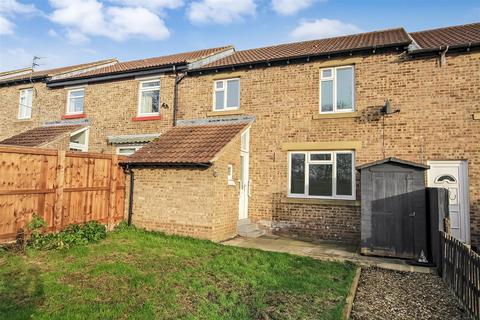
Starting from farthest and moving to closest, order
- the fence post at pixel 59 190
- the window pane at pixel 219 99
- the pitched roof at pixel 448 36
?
the window pane at pixel 219 99 → the pitched roof at pixel 448 36 → the fence post at pixel 59 190

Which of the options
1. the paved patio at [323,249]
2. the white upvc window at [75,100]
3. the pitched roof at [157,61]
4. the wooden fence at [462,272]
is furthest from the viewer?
the white upvc window at [75,100]

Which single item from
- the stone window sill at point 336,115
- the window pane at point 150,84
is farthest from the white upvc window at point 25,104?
the stone window sill at point 336,115

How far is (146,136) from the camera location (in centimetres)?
1378

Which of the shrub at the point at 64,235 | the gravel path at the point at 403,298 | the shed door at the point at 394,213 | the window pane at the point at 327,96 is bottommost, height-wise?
the gravel path at the point at 403,298

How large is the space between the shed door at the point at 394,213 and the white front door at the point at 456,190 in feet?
7.32

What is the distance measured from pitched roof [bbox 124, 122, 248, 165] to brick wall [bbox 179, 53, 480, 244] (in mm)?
1085

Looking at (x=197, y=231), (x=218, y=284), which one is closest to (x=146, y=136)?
(x=197, y=231)

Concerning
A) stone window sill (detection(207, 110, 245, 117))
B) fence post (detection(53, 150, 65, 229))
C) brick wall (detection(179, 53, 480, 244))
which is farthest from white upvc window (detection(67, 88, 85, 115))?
fence post (detection(53, 150, 65, 229))

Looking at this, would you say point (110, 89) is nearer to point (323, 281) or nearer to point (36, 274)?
point (36, 274)

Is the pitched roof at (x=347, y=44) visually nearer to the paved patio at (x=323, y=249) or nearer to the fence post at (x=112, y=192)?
the fence post at (x=112, y=192)

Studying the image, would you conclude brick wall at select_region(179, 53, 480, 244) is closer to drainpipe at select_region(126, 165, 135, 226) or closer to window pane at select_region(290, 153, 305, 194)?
window pane at select_region(290, 153, 305, 194)

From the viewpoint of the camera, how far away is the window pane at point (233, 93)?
41.8 feet

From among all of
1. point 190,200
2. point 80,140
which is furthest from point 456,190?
point 80,140

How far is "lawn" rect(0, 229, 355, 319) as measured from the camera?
4668 mm
